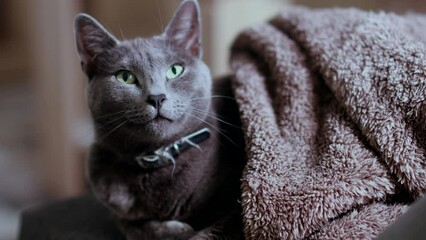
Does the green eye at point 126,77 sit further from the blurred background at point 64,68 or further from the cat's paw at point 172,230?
the blurred background at point 64,68

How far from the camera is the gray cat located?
0.84m

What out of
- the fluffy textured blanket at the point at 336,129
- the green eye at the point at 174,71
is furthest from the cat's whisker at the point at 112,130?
the fluffy textured blanket at the point at 336,129

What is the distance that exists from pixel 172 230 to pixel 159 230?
0.08ft

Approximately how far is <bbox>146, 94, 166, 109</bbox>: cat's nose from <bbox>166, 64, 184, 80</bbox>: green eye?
0.08 m

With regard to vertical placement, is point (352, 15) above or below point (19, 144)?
below

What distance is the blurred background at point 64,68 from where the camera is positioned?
1850mm

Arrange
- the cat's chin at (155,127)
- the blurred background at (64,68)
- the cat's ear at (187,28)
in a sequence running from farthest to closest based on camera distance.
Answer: the blurred background at (64,68), the cat's ear at (187,28), the cat's chin at (155,127)

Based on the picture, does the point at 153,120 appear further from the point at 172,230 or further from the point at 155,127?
the point at 172,230

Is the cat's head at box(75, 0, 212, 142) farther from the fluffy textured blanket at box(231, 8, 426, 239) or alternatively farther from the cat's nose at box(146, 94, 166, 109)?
the fluffy textured blanket at box(231, 8, 426, 239)

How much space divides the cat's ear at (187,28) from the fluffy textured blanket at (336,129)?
121 millimetres

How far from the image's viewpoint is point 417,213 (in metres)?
0.54

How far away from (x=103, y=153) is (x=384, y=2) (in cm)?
115

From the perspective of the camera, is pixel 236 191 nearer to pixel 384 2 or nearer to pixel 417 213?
pixel 417 213

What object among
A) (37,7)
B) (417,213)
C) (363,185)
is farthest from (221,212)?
(37,7)
